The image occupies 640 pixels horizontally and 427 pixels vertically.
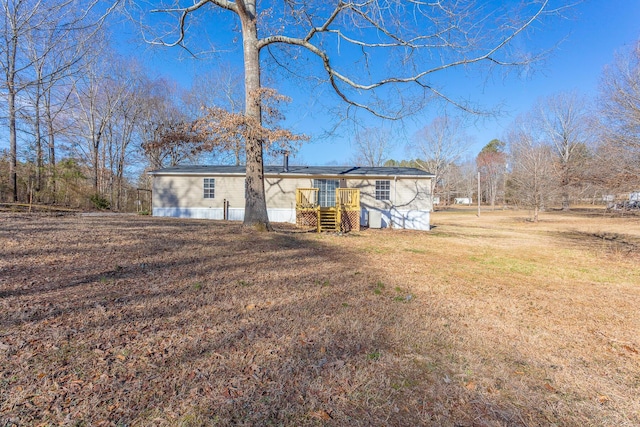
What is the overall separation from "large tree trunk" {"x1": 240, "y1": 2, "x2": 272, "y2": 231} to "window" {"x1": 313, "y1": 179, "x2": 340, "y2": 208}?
24.0ft

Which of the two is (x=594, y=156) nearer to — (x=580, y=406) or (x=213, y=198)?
(x=580, y=406)

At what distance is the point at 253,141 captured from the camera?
316 inches

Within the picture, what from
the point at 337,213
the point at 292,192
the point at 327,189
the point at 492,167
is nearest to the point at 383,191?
the point at 327,189

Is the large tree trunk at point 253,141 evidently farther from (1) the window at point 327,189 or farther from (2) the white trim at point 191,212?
(2) the white trim at point 191,212

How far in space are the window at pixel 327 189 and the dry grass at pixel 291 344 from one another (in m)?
10.4

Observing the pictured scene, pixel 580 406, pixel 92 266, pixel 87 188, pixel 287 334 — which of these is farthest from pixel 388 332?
pixel 87 188

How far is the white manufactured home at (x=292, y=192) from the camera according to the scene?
49.7 ft

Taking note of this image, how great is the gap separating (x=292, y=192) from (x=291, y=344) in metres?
13.2

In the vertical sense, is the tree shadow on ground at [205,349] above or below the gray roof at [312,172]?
below

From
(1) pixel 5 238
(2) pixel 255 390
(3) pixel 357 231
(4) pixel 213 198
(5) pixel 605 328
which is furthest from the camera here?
(4) pixel 213 198

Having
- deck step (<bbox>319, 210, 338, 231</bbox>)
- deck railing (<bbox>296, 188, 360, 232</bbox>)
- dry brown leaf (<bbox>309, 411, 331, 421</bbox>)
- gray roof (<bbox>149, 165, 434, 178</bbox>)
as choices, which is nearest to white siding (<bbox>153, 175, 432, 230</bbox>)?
gray roof (<bbox>149, 165, 434, 178</bbox>)

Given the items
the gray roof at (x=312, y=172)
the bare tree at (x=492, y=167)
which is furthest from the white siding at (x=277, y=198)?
the bare tree at (x=492, y=167)

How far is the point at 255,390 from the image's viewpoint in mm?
1923

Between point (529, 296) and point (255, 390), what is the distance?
4.40 meters
